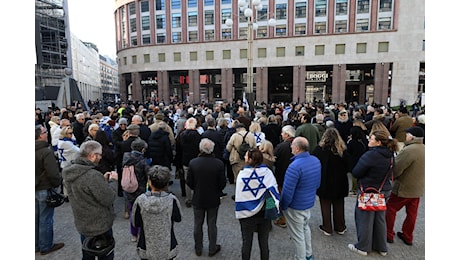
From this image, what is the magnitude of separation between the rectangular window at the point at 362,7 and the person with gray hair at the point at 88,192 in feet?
135

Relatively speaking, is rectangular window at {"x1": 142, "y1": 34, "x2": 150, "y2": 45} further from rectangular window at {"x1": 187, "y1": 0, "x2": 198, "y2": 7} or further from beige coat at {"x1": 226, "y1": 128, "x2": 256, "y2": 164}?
beige coat at {"x1": 226, "y1": 128, "x2": 256, "y2": 164}

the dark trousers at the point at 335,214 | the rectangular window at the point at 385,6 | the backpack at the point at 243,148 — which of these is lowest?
the dark trousers at the point at 335,214

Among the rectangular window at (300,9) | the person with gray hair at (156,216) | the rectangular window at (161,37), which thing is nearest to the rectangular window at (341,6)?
the rectangular window at (300,9)

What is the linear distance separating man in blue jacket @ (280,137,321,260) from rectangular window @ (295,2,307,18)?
38.7m

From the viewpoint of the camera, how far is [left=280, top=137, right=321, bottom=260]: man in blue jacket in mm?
3637

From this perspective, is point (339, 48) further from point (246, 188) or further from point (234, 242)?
point (246, 188)

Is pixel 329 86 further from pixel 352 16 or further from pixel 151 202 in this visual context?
pixel 151 202

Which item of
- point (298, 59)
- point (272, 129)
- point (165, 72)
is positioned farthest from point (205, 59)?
point (272, 129)

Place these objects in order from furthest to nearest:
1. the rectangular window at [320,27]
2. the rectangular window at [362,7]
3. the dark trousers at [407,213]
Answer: the rectangular window at [320,27] < the rectangular window at [362,7] < the dark trousers at [407,213]

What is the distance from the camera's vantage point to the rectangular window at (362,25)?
35.9 m

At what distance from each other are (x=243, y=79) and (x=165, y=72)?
43.8ft

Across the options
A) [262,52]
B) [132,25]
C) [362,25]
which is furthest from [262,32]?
[132,25]

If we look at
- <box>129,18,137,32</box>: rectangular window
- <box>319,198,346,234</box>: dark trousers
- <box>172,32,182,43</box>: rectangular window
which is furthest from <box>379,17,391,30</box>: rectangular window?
<box>319,198,346,234</box>: dark trousers

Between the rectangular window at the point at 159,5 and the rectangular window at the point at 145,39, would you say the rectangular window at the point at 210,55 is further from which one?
the rectangular window at the point at 145,39
